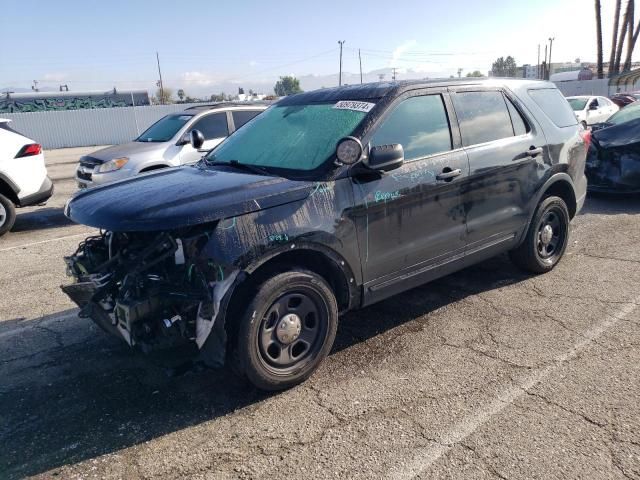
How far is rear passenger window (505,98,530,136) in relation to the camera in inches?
185

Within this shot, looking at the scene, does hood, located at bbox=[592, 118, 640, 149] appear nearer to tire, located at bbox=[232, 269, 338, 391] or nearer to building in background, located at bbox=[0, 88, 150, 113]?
tire, located at bbox=[232, 269, 338, 391]

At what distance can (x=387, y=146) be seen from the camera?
11.3ft

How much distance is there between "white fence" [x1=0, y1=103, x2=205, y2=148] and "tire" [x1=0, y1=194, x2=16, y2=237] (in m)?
21.4

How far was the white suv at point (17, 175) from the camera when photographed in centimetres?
780

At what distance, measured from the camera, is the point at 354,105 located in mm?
3842

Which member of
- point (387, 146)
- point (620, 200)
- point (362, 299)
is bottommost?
point (620, 200)

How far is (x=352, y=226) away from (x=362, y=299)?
22.1 inches

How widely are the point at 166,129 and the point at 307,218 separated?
6.92 meters

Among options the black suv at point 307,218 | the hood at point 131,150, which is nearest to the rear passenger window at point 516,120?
the black suv at point 307,218

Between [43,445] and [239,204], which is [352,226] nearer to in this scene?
[239,204]

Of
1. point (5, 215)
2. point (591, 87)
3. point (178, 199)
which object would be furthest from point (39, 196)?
point (591, 87)

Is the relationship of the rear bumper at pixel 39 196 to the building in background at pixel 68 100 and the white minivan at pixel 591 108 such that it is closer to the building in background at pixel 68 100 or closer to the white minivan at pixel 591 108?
the white minivan at pixel 591 108

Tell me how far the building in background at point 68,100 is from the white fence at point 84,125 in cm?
1151

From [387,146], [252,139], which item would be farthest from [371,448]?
[252,139]
